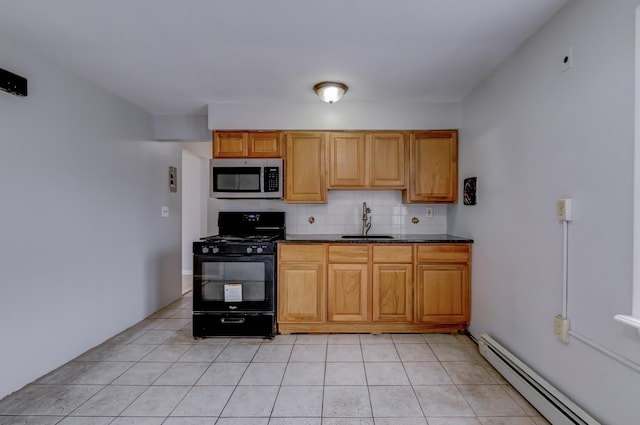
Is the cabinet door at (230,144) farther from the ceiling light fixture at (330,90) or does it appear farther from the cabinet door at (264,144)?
the ceiling light fixture at (330,90)

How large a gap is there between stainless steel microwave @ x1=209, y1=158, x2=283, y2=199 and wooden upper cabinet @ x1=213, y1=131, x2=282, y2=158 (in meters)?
0.06

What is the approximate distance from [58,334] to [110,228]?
95cm

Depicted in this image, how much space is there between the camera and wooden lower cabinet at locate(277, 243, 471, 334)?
308 cm

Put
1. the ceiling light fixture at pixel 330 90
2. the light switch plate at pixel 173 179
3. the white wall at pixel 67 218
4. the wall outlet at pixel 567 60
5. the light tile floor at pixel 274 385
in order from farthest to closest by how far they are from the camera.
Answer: the light switch plate at pixel 173 179 → the ceiling light fixture at pixel 330 90 → the white wall at pixel 67 218 → the light tile floor at pixel 274 385 → the wall outlet at pixel 567 60

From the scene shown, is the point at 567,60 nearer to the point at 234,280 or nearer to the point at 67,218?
the point at 234,280

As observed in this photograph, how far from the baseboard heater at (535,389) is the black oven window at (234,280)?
1918 millimetres

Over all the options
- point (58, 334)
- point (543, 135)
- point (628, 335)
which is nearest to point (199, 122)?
point (58, 334)

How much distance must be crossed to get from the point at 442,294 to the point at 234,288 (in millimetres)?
1938

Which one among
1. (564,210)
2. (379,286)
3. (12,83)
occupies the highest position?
(12,83)

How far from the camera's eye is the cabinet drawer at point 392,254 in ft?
10.1

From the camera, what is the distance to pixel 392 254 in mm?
3082

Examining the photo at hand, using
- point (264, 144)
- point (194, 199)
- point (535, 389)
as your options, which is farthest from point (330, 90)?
point (194, 199)

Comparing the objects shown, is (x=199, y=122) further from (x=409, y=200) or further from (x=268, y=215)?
(x=409, y=200)

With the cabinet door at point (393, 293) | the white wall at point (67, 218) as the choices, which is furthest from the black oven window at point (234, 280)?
the cabinet door at point (393, 293)
